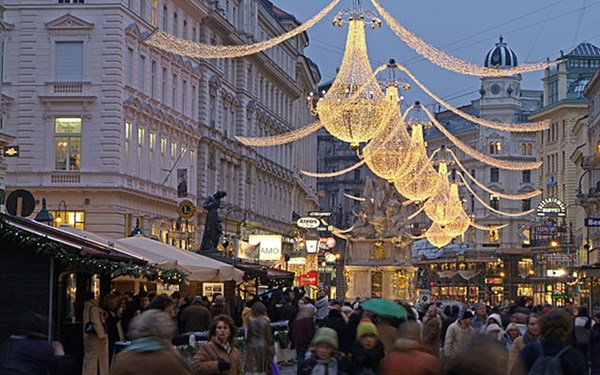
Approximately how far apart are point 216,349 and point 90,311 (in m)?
6.93

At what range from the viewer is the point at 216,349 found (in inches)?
536

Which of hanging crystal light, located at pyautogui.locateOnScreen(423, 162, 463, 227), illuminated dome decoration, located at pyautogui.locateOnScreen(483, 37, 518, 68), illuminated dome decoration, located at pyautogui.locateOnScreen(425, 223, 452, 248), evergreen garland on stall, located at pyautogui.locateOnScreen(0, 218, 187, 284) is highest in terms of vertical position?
illuminated dome decoration, located at pyautogui.locateOnScreen(483, 37, 518, 68)

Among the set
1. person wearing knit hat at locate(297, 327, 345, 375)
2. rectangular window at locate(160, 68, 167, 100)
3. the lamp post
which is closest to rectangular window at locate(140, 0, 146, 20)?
rectangular window at locate(160, 68, 167, 100)

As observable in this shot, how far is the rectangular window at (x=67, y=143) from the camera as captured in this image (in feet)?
161

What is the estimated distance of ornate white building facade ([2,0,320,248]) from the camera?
4856cm

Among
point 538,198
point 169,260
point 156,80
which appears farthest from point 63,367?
point 538,198

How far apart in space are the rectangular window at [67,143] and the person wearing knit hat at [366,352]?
117 ft

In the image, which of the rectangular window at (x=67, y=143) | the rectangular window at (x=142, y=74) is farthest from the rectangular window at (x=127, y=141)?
the rectangular window at (x=142, y=74)

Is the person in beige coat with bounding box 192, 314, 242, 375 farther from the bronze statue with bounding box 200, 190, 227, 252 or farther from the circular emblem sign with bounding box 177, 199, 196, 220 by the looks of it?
the circular emblem sign with bounding box 177, 199, 196, 220

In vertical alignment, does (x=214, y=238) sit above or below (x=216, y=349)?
above

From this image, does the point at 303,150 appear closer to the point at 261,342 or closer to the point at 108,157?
the point at 108,157

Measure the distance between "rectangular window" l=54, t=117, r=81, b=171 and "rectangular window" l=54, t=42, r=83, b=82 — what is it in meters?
1.52

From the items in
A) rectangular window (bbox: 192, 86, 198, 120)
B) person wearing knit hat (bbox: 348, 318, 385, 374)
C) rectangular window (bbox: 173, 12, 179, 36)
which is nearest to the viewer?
person wearing knit hat (bbox: 348, 318, 385, 374)

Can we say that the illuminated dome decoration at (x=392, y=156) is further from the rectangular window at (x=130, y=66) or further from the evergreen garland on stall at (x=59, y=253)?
the evergreen garland on stall at (x=59, y=253)
